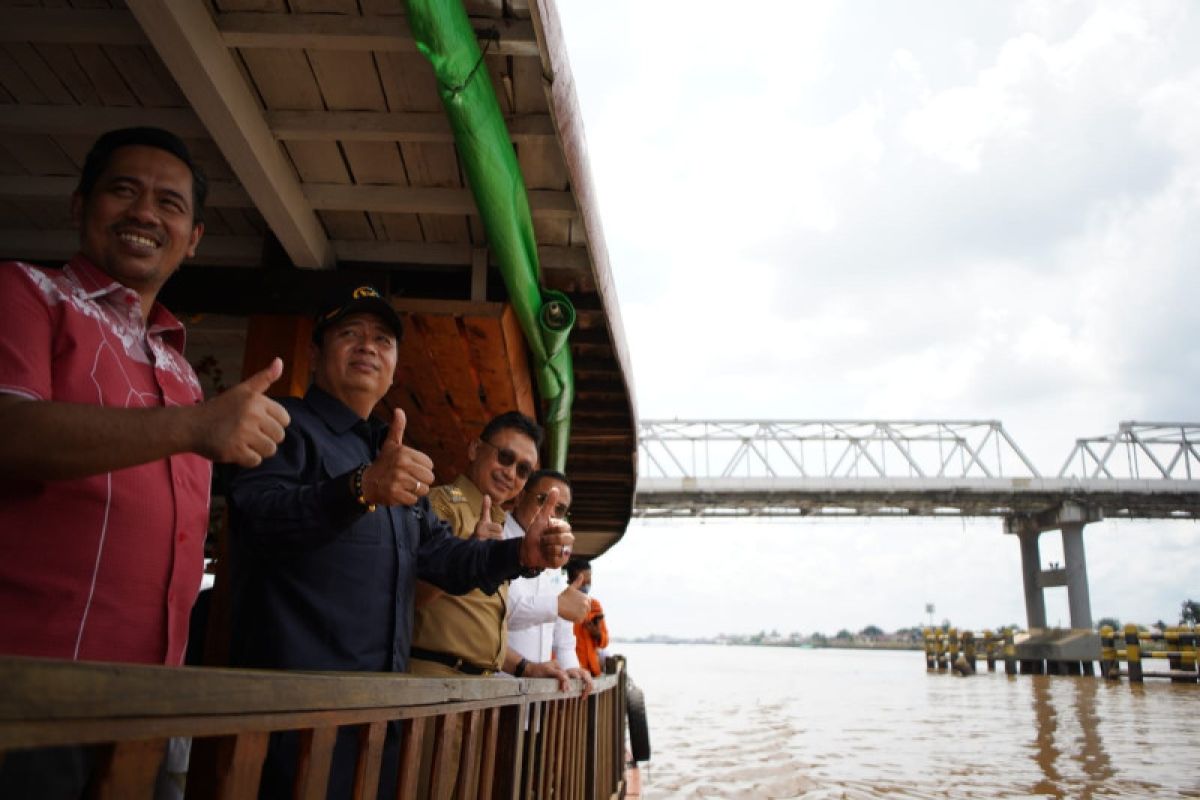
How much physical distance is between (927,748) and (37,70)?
11.4 m

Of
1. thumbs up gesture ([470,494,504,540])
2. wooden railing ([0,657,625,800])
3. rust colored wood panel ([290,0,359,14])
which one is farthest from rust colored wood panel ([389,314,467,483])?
wooden railing ([0,657,625,800])

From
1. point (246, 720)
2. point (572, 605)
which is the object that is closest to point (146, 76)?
point (572, 605)

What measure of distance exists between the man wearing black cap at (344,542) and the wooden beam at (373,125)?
910 mm

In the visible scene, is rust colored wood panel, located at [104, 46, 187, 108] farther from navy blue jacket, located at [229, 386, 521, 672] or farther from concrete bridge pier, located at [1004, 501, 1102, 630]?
concrete bridge pier, located at [1004, 501, 1102, 630]

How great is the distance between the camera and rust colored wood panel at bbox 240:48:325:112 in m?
2.50

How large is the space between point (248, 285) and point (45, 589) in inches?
95.1

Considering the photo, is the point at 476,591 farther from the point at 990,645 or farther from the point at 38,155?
the point at 990,645

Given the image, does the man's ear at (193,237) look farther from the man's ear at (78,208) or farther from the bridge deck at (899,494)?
the bridge deck at (899,494)

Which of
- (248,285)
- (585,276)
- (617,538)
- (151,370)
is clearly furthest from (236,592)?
(617,538)

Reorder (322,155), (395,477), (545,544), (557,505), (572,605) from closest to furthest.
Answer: (395,477), (545,544), (322,155), (572,605), (557,505)

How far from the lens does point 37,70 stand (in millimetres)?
2609

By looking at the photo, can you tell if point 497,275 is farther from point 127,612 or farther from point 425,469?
point 127,612

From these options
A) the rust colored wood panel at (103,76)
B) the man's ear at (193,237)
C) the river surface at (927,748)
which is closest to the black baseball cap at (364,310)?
the man's ear at (193,237)

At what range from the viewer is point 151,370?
158cm
